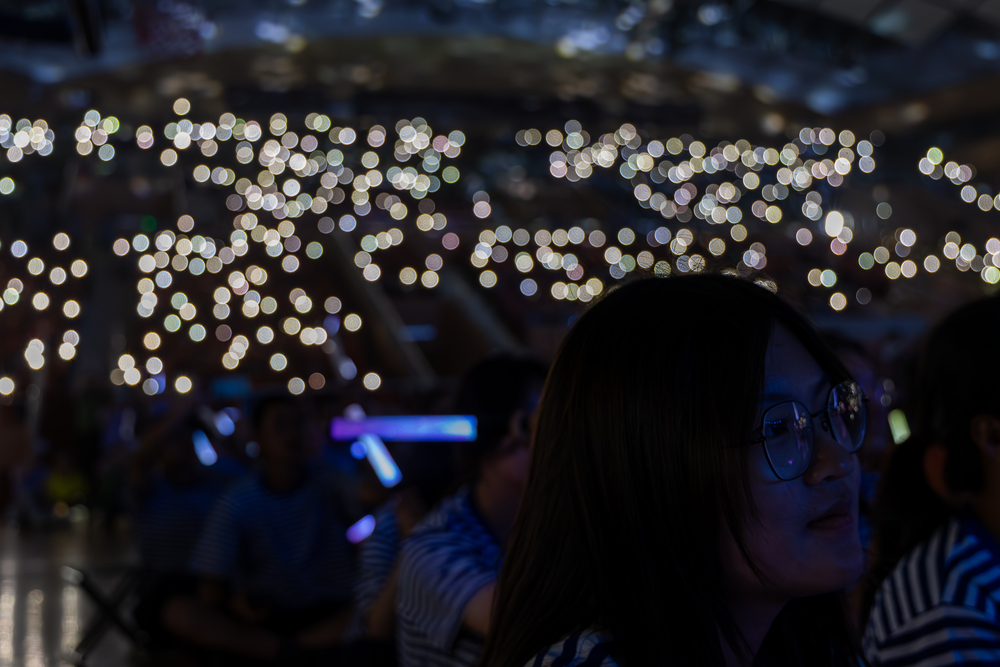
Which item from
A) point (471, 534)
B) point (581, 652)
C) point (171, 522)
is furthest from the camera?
point (171, 522)

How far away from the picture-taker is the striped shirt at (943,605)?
47.3 inches

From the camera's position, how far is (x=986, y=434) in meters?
1.40

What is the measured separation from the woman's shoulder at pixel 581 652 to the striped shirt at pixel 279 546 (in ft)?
8.11

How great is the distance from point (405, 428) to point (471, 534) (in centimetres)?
71

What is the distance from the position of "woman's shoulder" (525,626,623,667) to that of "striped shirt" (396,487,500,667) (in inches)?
25.3

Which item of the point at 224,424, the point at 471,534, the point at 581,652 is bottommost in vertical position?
the point at 224,424

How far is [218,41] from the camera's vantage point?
25969 mm

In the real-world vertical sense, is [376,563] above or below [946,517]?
below

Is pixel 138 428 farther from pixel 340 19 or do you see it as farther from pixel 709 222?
pixel 340 19

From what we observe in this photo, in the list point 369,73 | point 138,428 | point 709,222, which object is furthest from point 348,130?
point 138,428

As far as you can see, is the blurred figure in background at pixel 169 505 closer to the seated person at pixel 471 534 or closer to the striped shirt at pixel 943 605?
the seated person at pixel 471 534

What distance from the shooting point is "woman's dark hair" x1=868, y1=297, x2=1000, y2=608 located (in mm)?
1412

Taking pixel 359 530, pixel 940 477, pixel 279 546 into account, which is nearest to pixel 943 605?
pixel 940 477

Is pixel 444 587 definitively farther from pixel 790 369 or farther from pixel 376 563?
pixel 790 369
